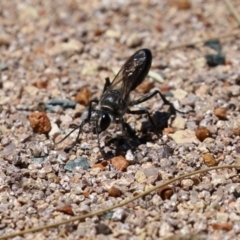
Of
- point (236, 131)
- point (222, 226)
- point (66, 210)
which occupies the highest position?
point (66, 210)

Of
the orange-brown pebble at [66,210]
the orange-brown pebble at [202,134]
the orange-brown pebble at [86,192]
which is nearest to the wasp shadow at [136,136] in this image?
the orange-brown pebble at [202,134]

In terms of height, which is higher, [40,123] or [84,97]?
[40,123]

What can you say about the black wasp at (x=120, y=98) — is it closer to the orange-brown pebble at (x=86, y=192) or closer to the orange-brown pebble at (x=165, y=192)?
the orange-brown pebble at (x=86, y=192)

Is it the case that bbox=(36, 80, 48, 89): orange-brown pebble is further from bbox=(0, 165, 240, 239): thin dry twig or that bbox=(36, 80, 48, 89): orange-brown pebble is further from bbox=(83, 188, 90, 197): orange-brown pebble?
bbox=(0, 165, 240, 239): thin dry twig

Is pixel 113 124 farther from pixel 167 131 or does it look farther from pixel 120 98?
pixel 167 131

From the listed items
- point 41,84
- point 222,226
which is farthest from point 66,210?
point 41,84

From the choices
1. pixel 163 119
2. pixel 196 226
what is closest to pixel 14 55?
pixel 163 119

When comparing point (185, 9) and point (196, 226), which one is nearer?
point (196, 226)

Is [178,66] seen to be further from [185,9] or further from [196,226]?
[196,226]
